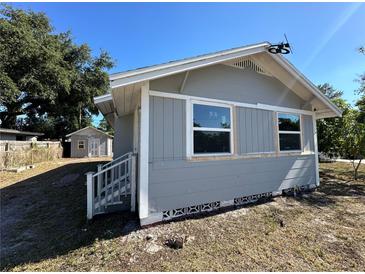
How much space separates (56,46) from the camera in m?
22.2

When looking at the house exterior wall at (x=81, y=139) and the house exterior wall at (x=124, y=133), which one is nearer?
the house exterior wall at (x=124, y=133)

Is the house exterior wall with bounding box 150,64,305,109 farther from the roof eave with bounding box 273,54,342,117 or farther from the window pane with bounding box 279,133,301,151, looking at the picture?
the window pane with bounding box 279,133,301,151

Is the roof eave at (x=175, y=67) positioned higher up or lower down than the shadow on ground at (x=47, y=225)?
higher up

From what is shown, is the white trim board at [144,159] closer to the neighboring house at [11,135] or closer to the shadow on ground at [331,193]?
the shadow on ground at [331,193]

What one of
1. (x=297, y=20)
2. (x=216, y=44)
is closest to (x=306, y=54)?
(x=297, y=20)

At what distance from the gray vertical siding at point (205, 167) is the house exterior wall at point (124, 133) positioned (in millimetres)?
4306

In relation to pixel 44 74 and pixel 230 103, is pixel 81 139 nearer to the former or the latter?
pixel 44 74

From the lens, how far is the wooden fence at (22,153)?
505 inches

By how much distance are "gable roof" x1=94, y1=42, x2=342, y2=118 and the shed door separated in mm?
19629

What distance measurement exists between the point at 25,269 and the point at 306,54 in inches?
382

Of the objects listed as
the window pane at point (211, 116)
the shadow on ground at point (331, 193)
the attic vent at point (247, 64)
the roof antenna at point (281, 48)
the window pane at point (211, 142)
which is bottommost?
the shadow on ground at point (331, 193)

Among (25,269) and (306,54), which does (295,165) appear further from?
(25,269)

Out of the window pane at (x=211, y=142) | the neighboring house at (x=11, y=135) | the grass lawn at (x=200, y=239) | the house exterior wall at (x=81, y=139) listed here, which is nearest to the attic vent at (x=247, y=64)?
the window pane at (x=211, y=142)

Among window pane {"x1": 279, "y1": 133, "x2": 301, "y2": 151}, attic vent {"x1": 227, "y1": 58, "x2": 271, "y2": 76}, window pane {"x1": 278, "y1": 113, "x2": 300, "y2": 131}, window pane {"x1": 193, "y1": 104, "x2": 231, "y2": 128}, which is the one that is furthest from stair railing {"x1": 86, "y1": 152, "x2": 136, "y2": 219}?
window pane {"x1": 278, "y1": 113, "x2": 300, "y2": 131}
